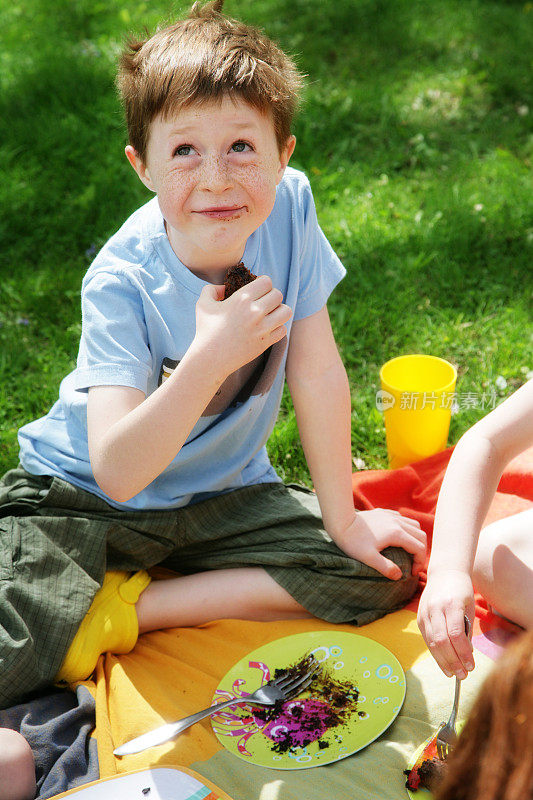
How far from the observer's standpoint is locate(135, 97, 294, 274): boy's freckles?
1628 millimetres

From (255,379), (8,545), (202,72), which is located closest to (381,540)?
(255,379)

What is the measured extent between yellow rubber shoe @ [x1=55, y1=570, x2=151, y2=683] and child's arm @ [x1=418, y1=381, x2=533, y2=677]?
75 cm

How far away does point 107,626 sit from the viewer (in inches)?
76.5

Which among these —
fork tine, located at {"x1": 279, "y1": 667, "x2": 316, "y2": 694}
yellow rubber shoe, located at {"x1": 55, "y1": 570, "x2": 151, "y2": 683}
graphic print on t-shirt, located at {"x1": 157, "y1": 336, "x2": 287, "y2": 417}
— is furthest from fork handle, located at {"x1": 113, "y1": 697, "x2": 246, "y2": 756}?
graphic print on t-shirt, located at {"x1": 157, "y1": 336, "x2": 287, "y2": 417}

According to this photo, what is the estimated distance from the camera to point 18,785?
160 centimetres

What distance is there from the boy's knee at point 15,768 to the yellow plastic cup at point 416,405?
4.54 feet

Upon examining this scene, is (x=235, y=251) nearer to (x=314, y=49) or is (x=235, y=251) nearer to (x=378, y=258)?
(x=378, y=258)

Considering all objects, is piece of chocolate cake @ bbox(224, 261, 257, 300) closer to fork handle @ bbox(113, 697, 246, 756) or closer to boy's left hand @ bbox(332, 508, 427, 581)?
boy's left hand @ bbox(332, 508, 427, 581)

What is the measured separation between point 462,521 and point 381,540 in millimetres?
409

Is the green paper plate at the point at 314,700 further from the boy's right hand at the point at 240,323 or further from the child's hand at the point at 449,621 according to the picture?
the boy's right hand at the point at 240,323

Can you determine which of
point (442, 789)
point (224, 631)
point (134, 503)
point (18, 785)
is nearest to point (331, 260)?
point (134, 503)

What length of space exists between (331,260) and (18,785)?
4.62 feet

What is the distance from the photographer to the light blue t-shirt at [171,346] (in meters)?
1.78

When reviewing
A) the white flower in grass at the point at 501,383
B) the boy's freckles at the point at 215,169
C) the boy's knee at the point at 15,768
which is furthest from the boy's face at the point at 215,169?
the white flower in grass at the point at 501,383
